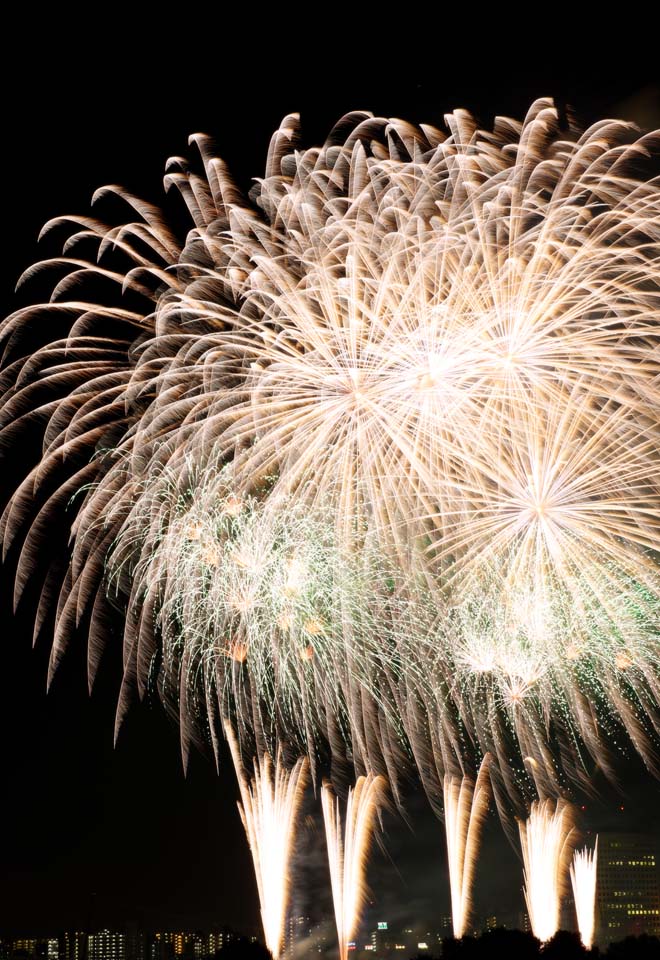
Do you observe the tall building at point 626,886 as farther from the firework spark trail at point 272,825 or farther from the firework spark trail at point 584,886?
the firework spark trail at point 272,825

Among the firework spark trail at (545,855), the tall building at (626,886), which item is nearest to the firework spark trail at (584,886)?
the firework spark trail at (545,855)

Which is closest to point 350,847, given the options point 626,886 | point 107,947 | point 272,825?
point 272,825

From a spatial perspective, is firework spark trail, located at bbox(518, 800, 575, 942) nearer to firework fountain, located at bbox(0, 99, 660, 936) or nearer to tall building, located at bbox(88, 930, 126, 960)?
firework fountain, located at bbox(0, 99, 660, 936)

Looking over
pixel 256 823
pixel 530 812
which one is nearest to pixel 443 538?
pixel 256 823

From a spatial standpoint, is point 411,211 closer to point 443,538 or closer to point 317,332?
point 317,332

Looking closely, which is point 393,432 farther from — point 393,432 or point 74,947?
point 74,947

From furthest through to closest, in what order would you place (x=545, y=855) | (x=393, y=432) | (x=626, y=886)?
(x=626, y=886) → (x=545, y=855) → (x=393, y=432)

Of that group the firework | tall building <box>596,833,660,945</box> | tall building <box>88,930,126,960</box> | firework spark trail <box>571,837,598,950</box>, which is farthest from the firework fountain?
tall building <box>88,930,126,960</box>
